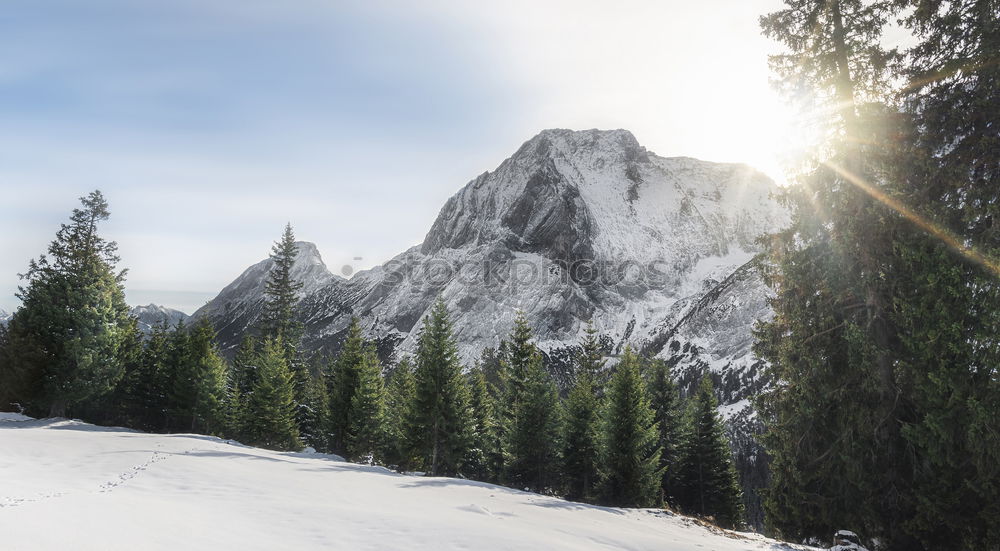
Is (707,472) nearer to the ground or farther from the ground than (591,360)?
nearer to the ground

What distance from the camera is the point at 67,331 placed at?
2812 centimetres

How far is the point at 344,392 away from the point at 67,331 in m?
16.5

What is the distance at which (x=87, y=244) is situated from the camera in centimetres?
3078

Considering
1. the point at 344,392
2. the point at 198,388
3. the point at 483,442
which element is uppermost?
the point at 344,392

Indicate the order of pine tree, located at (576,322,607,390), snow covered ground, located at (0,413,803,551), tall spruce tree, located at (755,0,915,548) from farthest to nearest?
pine tree, located at (576,322,607,390) < tall spruce tree, located at (755,0,915,548) < snow covered ground, located at (0,413,803,551)

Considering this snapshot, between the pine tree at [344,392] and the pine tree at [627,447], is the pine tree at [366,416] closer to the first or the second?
the pine tree at [344,392]

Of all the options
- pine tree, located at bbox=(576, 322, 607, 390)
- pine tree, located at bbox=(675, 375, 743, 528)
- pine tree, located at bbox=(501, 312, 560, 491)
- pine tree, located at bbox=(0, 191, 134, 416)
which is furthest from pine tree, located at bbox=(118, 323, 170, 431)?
pine tree, located at bbox=(675, 375, 743, 528)

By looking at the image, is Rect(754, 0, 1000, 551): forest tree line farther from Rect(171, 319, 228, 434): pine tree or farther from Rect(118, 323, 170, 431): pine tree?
Rect(118, 323, 170, 431): pine tree

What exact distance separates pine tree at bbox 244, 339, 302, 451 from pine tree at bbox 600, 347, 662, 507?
2229 cm

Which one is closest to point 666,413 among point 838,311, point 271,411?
point 838,311

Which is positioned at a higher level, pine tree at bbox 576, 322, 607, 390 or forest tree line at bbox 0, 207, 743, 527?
pine tree at bbox 576, 322, 607, 390

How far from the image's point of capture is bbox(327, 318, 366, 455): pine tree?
113ft

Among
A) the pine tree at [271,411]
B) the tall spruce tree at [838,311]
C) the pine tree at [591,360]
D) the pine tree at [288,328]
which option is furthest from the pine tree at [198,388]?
the tall spruce tree at [838,311]

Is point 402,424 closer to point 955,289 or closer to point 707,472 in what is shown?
point 707,472
